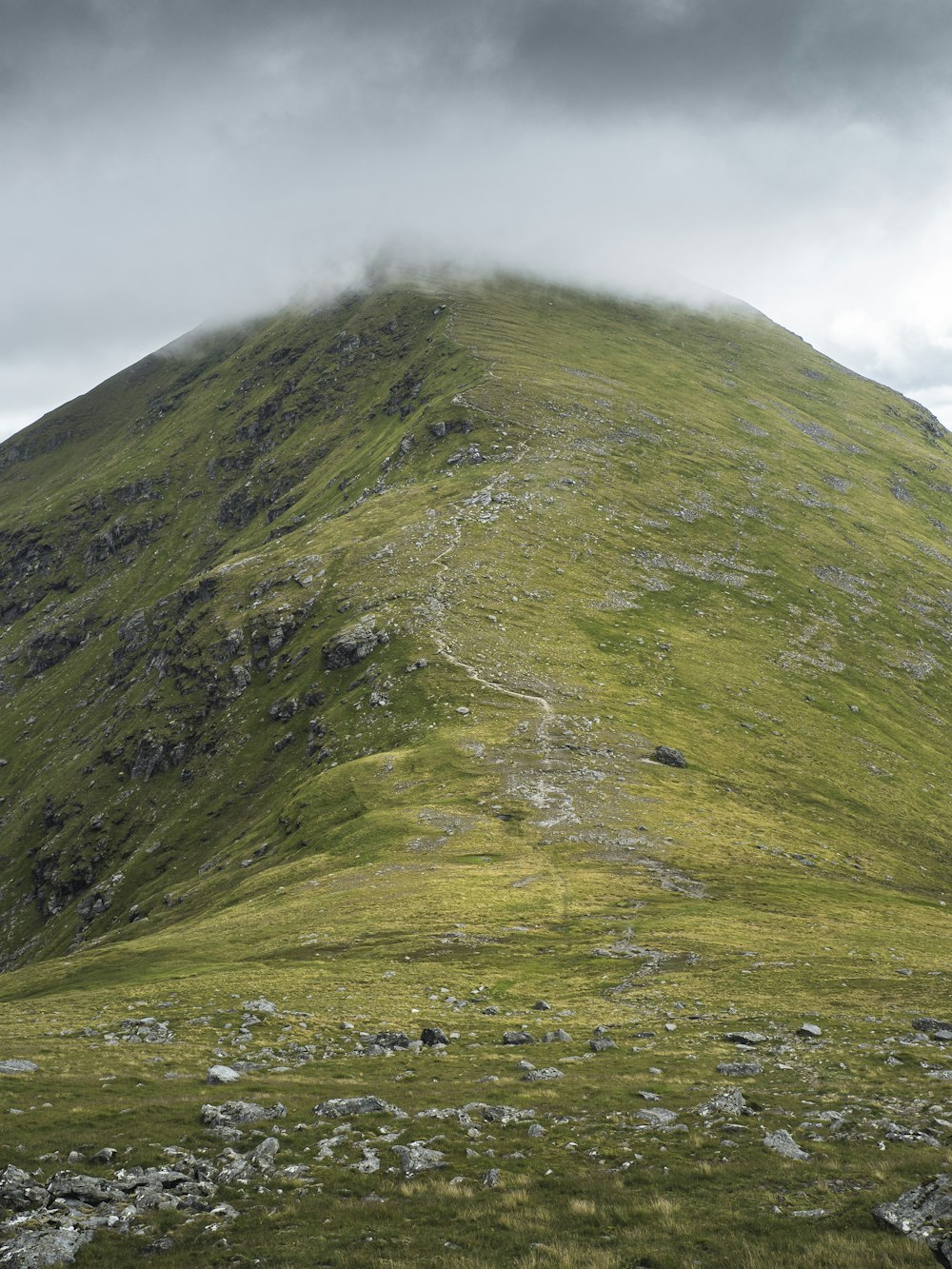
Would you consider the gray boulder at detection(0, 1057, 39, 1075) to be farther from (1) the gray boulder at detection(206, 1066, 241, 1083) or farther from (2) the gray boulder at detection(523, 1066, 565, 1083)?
(2) the gray boulder at detection(523, 1066, 565, 1083)

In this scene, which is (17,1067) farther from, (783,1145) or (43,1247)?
(783,1145)

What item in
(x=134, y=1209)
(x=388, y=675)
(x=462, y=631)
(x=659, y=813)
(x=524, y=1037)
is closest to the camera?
(x=134, y=1209)

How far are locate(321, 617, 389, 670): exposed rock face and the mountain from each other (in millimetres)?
618

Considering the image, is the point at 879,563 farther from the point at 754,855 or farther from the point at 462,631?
the point at 754,855

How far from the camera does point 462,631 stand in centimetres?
12388

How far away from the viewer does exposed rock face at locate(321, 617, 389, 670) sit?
126 metres

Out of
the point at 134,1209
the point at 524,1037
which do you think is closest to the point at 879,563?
the point at 524,1037

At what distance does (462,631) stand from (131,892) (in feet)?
218

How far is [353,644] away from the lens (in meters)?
128

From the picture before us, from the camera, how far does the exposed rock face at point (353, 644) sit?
126 metres

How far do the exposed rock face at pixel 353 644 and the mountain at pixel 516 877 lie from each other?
2.03ft

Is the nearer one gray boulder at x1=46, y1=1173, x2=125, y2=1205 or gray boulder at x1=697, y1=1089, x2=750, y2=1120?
gray boulder at x1=46, y1=1173, x2=125, y2=1205

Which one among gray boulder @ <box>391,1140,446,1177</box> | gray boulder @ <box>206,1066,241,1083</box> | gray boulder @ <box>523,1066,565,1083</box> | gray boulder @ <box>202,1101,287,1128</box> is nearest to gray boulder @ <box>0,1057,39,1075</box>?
gray boulder @ <box>206,1066,241,1083</box>

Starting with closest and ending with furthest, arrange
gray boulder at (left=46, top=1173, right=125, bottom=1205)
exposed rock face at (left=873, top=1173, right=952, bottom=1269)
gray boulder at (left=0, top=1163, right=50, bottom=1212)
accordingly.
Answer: exposed rock face at (left=873, top=1173, right=952, bottom=1269) < gray boulder at (left=0, top=1163, right=50, bottom=1212) < gray boulder at (left=46, top=1173, right=125, bottom=1205)
